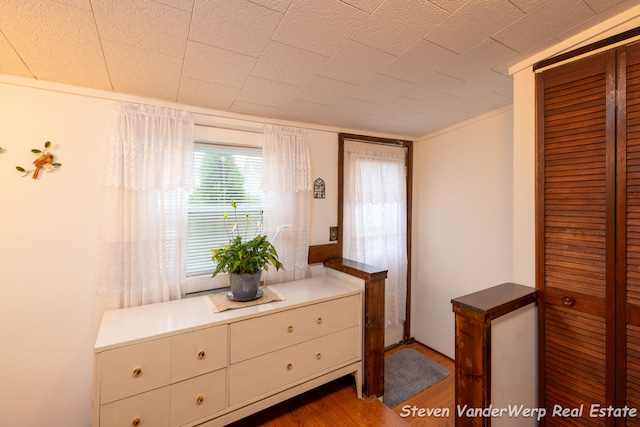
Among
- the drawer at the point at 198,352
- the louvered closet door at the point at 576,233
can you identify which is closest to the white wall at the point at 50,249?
the drawer at the point at 198,352

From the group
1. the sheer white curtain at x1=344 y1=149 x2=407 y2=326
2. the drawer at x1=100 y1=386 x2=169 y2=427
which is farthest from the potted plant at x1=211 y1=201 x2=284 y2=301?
the sheer white curtain at x1=344 y1=149 x2=407 y2=326

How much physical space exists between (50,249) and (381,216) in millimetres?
2733

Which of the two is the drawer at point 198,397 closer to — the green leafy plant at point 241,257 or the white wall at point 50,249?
the green leafy plant at point 241,257

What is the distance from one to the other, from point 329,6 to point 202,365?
192 cm

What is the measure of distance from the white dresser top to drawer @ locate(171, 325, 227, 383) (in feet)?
0.16

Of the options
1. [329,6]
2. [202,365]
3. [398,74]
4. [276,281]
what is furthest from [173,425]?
[398,74]

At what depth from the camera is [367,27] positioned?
126cm

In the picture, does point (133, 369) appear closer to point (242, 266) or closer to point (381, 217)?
point (242, 266)

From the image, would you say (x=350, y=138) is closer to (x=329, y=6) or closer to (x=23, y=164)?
(x=329, y=6)

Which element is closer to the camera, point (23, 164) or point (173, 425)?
point (173, 425)

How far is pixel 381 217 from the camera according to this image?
3004 millimetres

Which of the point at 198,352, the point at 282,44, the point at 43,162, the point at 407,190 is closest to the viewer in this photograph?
the point at 282,44

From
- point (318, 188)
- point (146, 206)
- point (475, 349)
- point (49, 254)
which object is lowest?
point (475, 349)

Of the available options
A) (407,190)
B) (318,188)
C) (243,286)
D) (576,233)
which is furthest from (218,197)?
(576,233)
